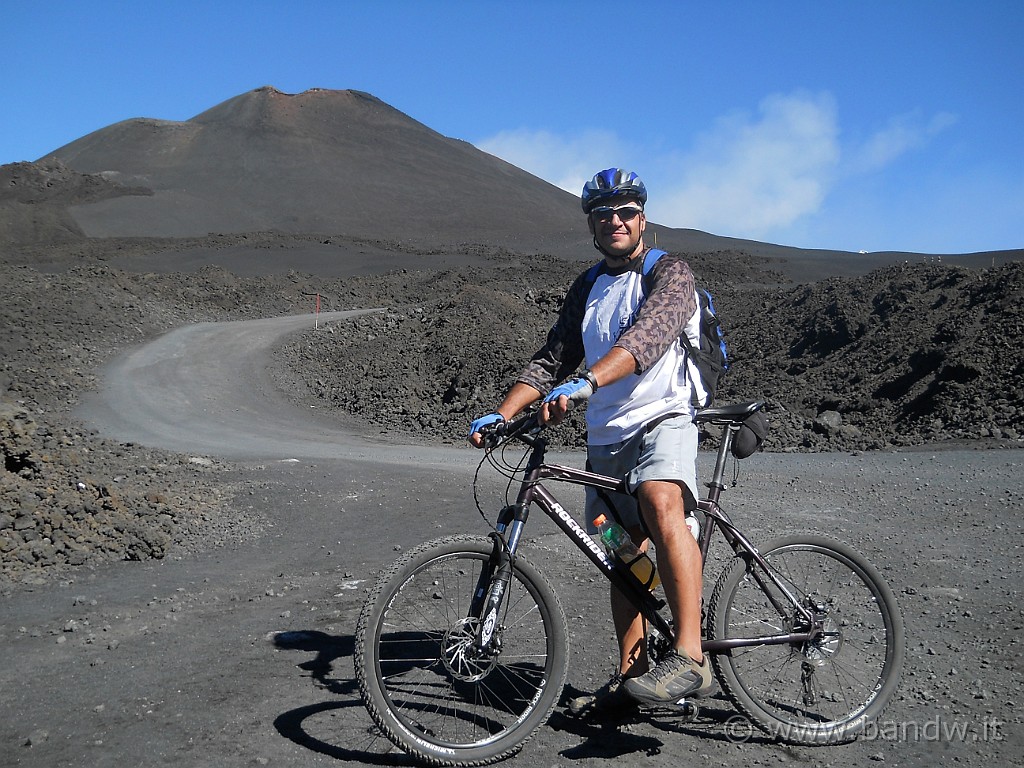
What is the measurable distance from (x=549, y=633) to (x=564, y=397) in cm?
85

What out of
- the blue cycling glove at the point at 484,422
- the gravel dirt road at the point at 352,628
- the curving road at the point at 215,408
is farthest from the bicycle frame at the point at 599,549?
the curving road at the point at 215,408

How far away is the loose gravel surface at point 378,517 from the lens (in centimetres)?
341

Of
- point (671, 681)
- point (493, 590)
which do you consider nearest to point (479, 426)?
point (493, 590)

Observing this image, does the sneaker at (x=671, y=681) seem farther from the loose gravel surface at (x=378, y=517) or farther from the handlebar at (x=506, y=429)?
the handlebar at (x=506, y=429)

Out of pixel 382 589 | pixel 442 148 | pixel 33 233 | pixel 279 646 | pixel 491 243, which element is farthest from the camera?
pixel 442 148

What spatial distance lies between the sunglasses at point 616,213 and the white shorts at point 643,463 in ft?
2.50

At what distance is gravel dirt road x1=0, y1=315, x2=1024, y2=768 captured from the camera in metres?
3.28

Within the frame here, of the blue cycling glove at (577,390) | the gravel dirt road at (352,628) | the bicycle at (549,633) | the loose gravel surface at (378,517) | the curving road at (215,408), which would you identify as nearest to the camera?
the blue cycling glove at (577,390)

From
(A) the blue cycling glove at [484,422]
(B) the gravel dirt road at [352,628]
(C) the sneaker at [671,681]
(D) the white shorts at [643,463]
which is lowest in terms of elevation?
(B) the gravel dirt road at [352,628]

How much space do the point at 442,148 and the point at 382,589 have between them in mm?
101916

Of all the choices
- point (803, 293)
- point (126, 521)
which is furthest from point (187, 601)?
point (803, 293)

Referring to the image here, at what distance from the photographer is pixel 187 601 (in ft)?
17.6

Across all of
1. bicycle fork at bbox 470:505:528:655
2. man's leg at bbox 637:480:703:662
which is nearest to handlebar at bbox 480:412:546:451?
bicycle fork at bbox 470:505:528:655

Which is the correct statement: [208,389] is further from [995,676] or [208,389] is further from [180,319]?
[995,676]
